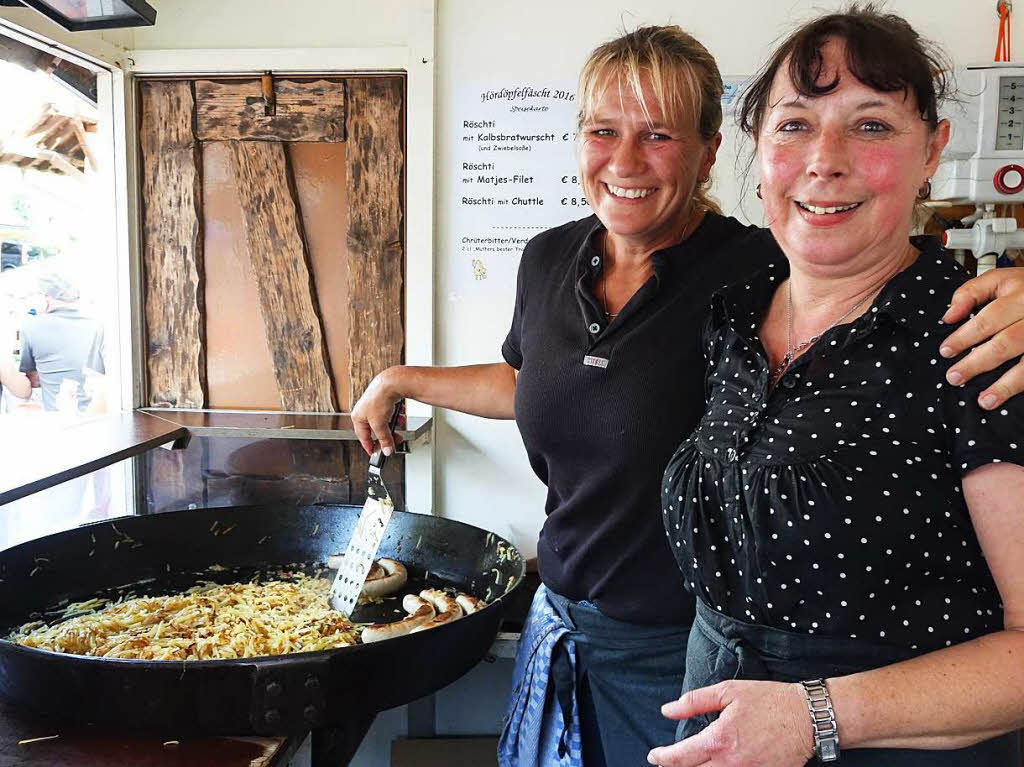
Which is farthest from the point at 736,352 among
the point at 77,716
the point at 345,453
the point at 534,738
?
the point at 345,453

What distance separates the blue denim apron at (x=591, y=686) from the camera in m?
1.40

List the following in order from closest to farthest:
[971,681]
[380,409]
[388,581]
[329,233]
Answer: [971,681], [380,409], [388,581], [329,233]

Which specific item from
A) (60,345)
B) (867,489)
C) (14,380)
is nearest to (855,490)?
(867,489)

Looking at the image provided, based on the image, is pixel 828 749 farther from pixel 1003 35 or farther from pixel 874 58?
pixel 1003 35

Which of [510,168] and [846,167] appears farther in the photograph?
[510,168]

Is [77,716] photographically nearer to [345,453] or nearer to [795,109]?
[795,109]

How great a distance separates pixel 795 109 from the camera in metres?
1.03

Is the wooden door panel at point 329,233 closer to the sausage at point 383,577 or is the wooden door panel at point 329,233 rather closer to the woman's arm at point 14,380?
the sausage at point 383,577

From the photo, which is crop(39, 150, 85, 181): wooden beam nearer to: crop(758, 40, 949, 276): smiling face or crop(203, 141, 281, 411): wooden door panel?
crop(203, 141, 281, 411): wooden door panel

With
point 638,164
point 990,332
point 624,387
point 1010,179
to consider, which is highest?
point 1010,179

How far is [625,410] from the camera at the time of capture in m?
1.35

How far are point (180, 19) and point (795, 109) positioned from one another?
2335mm

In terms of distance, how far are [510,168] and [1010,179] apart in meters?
1.40

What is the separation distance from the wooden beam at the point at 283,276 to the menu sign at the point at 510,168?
1.75 ft
